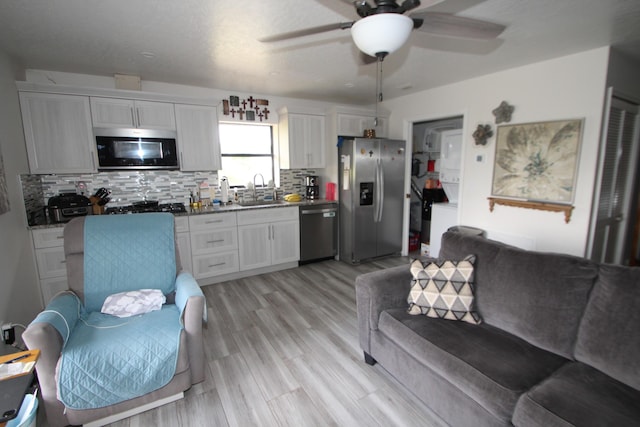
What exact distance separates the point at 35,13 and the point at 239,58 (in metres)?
1.40

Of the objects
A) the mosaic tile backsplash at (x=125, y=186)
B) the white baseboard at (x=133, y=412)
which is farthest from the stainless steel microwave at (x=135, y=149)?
the white baseboard at (x=133, y=412)

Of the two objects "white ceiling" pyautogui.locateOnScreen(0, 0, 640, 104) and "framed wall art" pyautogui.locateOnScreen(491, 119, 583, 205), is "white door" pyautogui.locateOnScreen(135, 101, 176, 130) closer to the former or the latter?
"white ceiling" pyautogui.locateOnScreen(0, 0, 640, 104)

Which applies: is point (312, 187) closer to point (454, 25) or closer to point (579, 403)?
point (454, 25)

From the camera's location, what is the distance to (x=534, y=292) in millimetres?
1672

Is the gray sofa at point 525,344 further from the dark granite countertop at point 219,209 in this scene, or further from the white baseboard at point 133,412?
the dark granite countertop at point 219,209

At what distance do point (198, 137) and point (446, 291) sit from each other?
324 cm

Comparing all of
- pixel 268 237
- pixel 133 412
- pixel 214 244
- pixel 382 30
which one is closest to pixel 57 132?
pixel 214 244

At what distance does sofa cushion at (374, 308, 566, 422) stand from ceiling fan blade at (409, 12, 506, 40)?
1.65m

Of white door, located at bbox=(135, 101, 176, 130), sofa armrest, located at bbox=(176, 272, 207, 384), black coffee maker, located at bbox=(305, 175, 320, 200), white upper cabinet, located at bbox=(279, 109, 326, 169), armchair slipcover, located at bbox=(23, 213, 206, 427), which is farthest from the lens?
black coffee maker, located at bbox=(305, 175, 320, 200)

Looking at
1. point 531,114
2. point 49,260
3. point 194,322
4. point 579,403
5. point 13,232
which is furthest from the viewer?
point 531,114

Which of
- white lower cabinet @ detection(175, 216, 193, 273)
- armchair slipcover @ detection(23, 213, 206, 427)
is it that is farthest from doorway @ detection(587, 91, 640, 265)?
white lower cabinet @ detection(175, 216, 193, 273)

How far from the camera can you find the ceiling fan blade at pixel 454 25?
1.38 m

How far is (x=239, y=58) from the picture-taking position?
276cm

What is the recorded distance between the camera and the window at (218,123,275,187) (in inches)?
164
